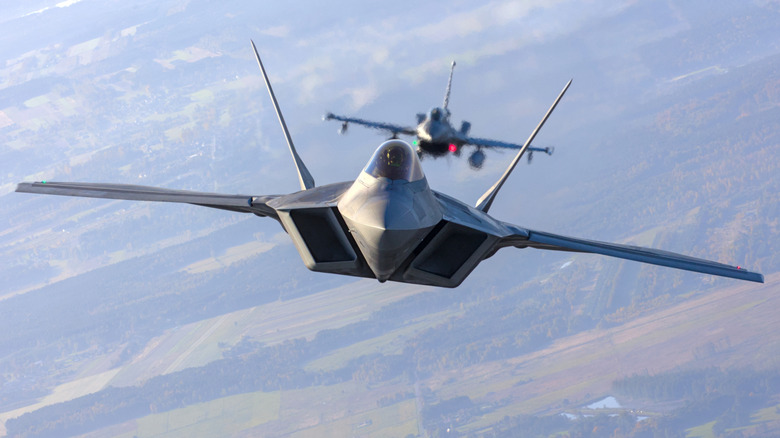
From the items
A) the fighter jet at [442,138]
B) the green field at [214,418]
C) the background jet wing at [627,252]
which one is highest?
the background jet wing at [627,252]

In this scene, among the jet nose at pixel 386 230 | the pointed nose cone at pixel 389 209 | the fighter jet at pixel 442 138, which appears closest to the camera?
the jet nose at pixel 386 230

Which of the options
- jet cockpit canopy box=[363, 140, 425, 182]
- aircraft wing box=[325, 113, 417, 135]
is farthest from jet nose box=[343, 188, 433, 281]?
aircraft wing box=[325, 113, 417, 135]

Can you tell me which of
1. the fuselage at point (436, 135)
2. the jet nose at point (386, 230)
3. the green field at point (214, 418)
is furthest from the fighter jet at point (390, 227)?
the green field at point (214, 418)

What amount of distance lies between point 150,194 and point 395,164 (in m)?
6.54

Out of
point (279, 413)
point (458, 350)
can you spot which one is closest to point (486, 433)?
point (458, 350)

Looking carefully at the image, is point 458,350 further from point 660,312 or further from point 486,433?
point 660,312

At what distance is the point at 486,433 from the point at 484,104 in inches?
3378

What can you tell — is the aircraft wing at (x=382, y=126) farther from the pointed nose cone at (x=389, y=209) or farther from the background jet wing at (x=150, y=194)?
the pointed nose cone at (x=389, y=209)

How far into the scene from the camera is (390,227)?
14.7 metres

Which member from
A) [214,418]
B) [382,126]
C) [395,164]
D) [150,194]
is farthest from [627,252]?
[214,418]

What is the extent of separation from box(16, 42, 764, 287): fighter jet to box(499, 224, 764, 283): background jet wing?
3cm

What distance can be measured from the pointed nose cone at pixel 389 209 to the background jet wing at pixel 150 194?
142 inches

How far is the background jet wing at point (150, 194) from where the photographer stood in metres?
18.4

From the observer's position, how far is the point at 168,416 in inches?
6845
